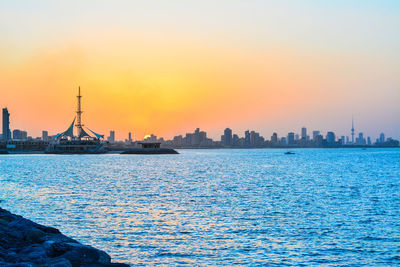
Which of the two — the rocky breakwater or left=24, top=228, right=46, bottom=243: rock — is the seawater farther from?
the rocky breakwater

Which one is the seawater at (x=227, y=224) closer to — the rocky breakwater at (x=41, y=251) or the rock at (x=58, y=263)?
the rocky breakwater at (x=41, y=251)

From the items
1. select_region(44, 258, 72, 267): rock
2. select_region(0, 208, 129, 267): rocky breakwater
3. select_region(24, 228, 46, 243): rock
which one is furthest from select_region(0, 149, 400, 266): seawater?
select_region(44, 258, 72, 267): rock

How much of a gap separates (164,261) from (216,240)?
4510 mm

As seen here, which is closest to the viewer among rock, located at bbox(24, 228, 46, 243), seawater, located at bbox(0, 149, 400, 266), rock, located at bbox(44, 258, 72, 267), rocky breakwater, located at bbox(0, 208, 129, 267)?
rock, located at bbox(44, 258, 72, 267)

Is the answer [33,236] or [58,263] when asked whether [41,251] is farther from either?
[33,236]

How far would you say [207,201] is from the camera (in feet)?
129

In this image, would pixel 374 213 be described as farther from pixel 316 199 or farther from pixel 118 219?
pixel 118 219

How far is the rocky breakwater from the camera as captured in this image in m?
14.1

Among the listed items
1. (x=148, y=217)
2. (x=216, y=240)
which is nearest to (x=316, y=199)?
(x=148, y=217)

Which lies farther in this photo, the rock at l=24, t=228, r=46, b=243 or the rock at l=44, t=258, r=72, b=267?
the rock at l=24, t=228, r=46, b=243

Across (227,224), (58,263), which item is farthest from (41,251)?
(227,224)

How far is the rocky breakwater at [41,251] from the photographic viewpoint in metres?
14.1

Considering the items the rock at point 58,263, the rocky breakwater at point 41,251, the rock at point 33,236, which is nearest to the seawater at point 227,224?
the rock at point 33,236

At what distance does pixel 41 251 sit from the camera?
15.1m
